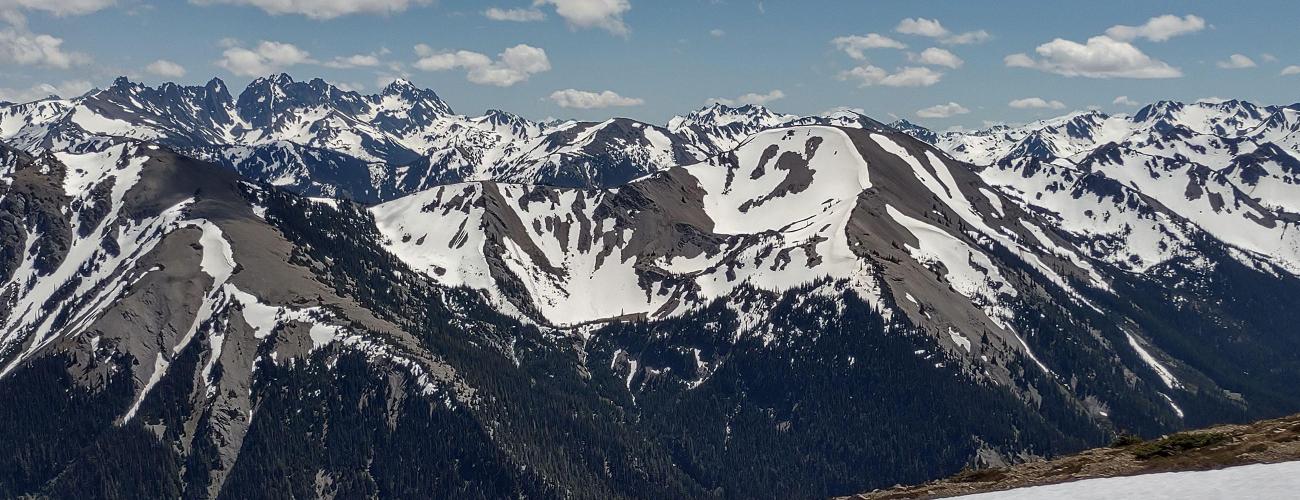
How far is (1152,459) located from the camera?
52188mm

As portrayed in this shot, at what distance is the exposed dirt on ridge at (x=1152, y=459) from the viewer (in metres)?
49.4

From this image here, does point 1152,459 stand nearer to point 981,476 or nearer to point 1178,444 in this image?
point 1178,444

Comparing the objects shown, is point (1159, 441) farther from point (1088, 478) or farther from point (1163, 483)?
point (1163, 483)

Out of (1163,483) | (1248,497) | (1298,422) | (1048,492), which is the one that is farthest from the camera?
(1298,422)

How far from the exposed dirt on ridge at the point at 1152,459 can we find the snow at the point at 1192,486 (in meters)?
2.17

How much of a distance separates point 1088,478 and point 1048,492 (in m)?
3.82

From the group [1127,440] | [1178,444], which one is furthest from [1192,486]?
[1127,440]

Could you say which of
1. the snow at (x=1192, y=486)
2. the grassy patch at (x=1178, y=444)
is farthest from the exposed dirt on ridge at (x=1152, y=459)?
the snow at (x=1192, y=486)

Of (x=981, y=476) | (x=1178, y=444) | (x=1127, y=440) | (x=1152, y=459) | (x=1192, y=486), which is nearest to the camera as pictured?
(x=1192, y=486)

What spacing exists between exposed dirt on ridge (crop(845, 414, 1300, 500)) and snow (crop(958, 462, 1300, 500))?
2170 millimetres

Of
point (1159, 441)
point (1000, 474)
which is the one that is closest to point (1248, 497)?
point (1159, 441)

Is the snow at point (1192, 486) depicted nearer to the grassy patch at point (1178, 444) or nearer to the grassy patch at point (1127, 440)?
the grassy patch at point (1178, 444)

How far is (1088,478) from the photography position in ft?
170

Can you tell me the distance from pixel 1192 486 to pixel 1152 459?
26.6 feet
